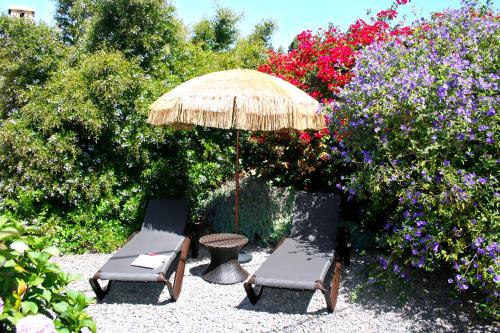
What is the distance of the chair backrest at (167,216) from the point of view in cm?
624

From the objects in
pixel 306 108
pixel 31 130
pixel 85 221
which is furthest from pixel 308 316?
pixel 31 130

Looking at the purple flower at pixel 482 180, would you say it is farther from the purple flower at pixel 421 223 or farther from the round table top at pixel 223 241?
the round table top at pixel 223 241

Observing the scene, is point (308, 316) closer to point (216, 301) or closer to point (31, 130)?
point (216, 301)

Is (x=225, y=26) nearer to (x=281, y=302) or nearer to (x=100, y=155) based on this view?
(x=100, y=155)

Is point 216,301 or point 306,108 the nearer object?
point 216,301

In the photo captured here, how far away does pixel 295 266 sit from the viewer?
197 inches

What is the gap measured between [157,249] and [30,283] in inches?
128

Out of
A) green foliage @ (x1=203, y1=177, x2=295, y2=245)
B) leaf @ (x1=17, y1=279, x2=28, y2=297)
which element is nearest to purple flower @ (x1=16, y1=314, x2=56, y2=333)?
leaf @ (x1=17, y1=279, x2=28, y2=297)

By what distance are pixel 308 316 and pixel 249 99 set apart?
8.31 feet

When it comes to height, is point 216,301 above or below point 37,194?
below

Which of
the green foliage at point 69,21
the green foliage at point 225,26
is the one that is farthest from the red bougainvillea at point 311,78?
the green foliage at point 69,21

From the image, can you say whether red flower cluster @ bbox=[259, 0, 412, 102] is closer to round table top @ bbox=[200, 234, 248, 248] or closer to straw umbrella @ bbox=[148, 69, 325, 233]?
straw umbrella @ bbox=[148, 69, 325, 233]

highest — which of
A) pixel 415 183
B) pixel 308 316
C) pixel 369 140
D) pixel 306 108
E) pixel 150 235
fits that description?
pixel 306 108

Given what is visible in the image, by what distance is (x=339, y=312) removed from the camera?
467 cm
